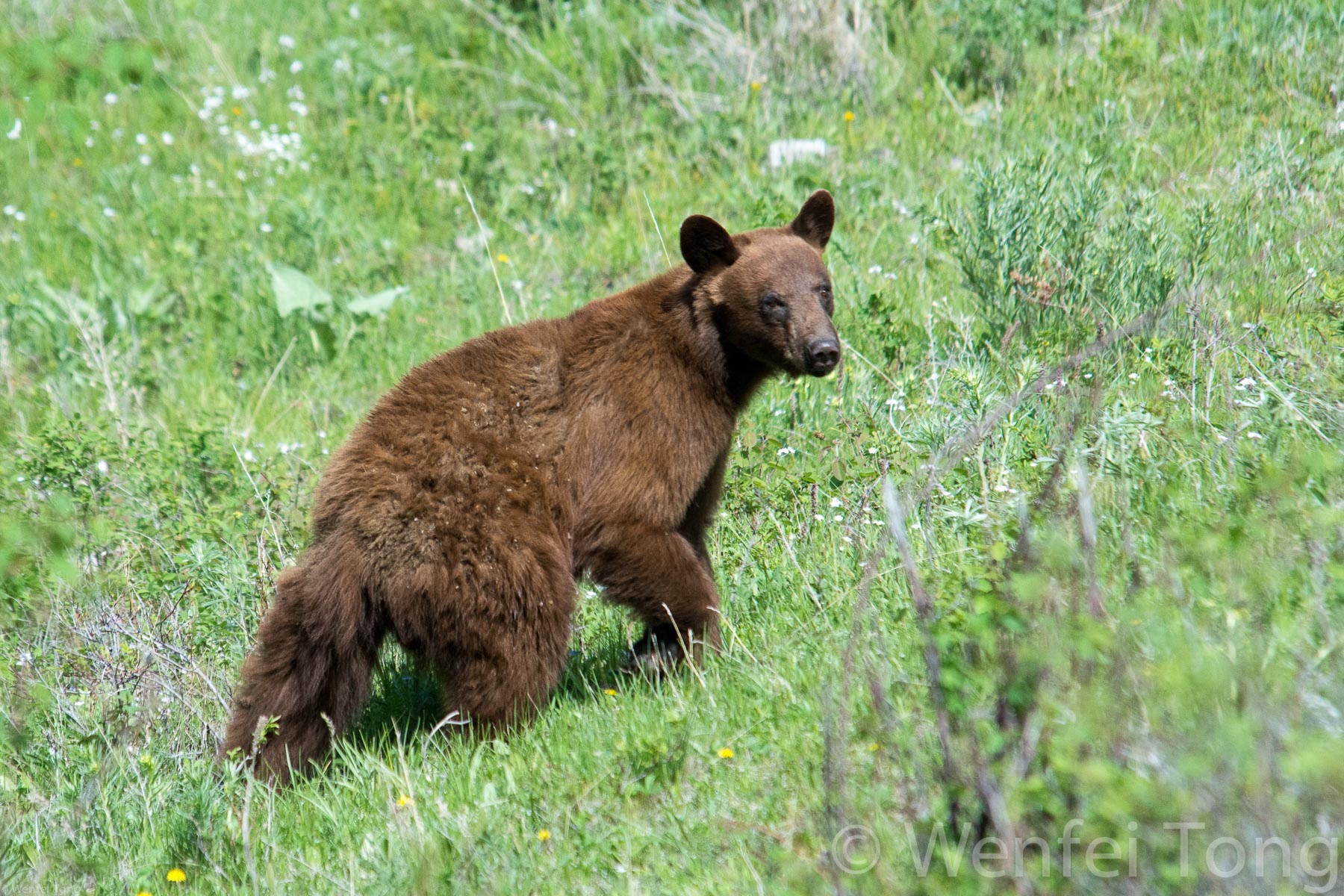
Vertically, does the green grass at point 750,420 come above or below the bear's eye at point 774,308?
below

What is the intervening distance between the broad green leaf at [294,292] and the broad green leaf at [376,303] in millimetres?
173

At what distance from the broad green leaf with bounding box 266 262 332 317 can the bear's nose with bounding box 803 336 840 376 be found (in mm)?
4539

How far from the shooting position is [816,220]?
5.68m

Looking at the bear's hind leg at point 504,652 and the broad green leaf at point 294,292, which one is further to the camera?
the broad green leaf at point 294,292

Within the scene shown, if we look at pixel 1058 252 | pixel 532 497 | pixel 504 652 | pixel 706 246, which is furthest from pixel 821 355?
pixel 1058 252

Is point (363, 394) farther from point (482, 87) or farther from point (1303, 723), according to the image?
point (1303, 723)

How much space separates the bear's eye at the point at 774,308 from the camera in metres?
5.10

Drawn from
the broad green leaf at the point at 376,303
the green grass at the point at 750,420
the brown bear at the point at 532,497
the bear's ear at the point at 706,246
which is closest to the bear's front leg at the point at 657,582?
the brown bear at the point at 532,497

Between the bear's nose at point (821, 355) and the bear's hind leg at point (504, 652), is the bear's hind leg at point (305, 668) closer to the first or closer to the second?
the bear's hind leg at point (504, 652)

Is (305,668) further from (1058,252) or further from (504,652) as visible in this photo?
(1058,252)

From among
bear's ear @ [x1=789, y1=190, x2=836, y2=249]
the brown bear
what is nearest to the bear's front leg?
the brown bear

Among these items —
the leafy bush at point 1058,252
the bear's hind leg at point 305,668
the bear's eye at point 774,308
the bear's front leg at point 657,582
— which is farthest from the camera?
the leafy bush at point 1058,252

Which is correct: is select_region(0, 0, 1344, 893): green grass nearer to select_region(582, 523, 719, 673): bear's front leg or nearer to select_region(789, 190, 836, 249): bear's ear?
select_region(582, 523, 719, 673): bear's front leg

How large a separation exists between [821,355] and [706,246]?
72 centimetres
